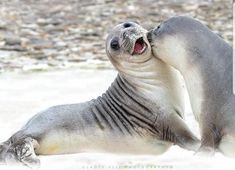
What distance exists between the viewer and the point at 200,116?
7.77m

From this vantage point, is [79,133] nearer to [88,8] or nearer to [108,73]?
[108,73]

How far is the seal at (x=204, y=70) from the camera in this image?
7.58 metres

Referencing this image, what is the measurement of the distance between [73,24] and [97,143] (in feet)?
28.3

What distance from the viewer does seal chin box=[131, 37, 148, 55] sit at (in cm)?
819

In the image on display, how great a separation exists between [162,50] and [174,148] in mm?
912

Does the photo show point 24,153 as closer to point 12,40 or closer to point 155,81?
point 155,81

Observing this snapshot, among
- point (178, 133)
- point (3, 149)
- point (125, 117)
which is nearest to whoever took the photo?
point (3, 149)

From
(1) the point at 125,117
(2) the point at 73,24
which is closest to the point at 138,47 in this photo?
(1) the point at 125,117

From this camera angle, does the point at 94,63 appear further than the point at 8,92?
Yes

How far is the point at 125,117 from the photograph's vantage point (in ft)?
27.1

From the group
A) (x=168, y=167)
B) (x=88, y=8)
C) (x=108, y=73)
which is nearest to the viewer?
(x=168, y=167)

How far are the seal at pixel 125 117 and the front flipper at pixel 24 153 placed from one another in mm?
13

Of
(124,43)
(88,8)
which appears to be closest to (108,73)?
(124,43)

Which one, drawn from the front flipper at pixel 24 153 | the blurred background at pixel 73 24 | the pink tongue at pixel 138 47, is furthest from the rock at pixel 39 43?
the front flipper at pixel 24 153
